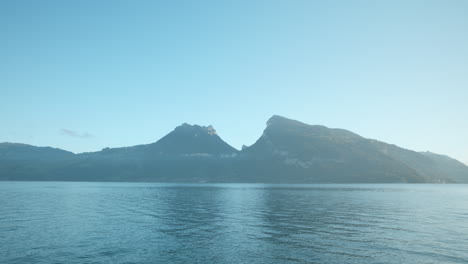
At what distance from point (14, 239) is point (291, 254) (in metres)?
45.1

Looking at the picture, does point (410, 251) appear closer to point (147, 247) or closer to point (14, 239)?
point (147, 247)

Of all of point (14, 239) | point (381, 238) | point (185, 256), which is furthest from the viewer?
point (381, 238)

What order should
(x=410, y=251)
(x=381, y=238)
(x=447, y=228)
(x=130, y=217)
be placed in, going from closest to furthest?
1. (x=410, y=251)
2. (x=381, y=238)
3. (x=447, y=228)
4. (x=130, y=217)

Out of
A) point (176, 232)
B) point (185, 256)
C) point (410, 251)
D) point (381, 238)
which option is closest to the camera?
point (185, 256)

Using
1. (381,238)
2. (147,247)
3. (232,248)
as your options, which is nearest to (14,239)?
(147,247)

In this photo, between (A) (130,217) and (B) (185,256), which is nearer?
(B) (185,256)

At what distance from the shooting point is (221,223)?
234ft

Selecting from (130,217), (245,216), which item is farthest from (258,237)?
(130,217)

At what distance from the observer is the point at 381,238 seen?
54875 millimetres

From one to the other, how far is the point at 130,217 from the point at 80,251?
119 ft

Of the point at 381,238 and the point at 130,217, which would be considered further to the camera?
the point at 130,217

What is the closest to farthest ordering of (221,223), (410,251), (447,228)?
(410,251) → (447,228) → (221,223)

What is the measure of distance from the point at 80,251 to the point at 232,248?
22.2 m

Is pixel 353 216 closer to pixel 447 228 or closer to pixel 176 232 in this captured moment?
pixel 447 228
